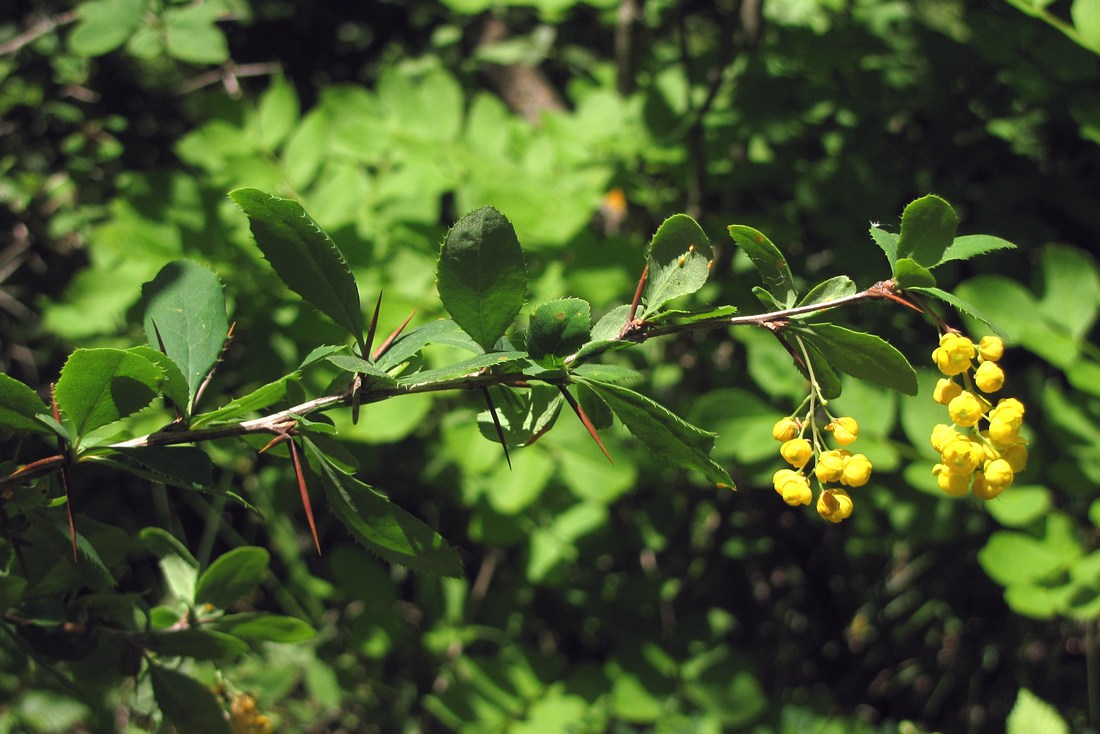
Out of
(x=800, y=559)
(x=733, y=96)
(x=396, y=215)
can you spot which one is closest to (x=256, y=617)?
(x=396, y=215)

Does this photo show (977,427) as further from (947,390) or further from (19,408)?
(19,408)

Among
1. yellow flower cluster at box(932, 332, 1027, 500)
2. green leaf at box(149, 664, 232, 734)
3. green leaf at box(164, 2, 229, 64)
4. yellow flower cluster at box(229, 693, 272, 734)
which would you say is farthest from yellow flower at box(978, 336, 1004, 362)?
green leaf at box(164, 2, 229, 64)

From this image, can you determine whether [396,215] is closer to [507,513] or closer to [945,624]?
[507,513]

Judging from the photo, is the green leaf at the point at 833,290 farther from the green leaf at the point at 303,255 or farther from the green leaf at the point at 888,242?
the green leaf at the point at 303,255

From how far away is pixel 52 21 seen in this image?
2.16 m

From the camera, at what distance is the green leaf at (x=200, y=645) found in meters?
1.07

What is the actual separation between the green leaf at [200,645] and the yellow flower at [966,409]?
0.79 meters

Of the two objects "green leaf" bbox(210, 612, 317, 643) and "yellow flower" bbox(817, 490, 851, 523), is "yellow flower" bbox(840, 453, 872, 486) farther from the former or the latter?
"green leaf" bbox(210, 612, 317, 643)

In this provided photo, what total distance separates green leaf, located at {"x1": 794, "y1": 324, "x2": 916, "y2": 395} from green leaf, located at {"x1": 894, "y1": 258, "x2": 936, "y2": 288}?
0.06 metres

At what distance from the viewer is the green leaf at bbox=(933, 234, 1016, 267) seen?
0.83 m

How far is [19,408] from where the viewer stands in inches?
32.1

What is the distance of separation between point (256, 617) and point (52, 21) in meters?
1.67

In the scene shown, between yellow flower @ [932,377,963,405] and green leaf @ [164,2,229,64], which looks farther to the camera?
green leaf @ [164,2,229,64]

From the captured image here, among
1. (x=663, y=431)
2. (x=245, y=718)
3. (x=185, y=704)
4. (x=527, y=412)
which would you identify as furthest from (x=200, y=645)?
(x=663, y=431)
